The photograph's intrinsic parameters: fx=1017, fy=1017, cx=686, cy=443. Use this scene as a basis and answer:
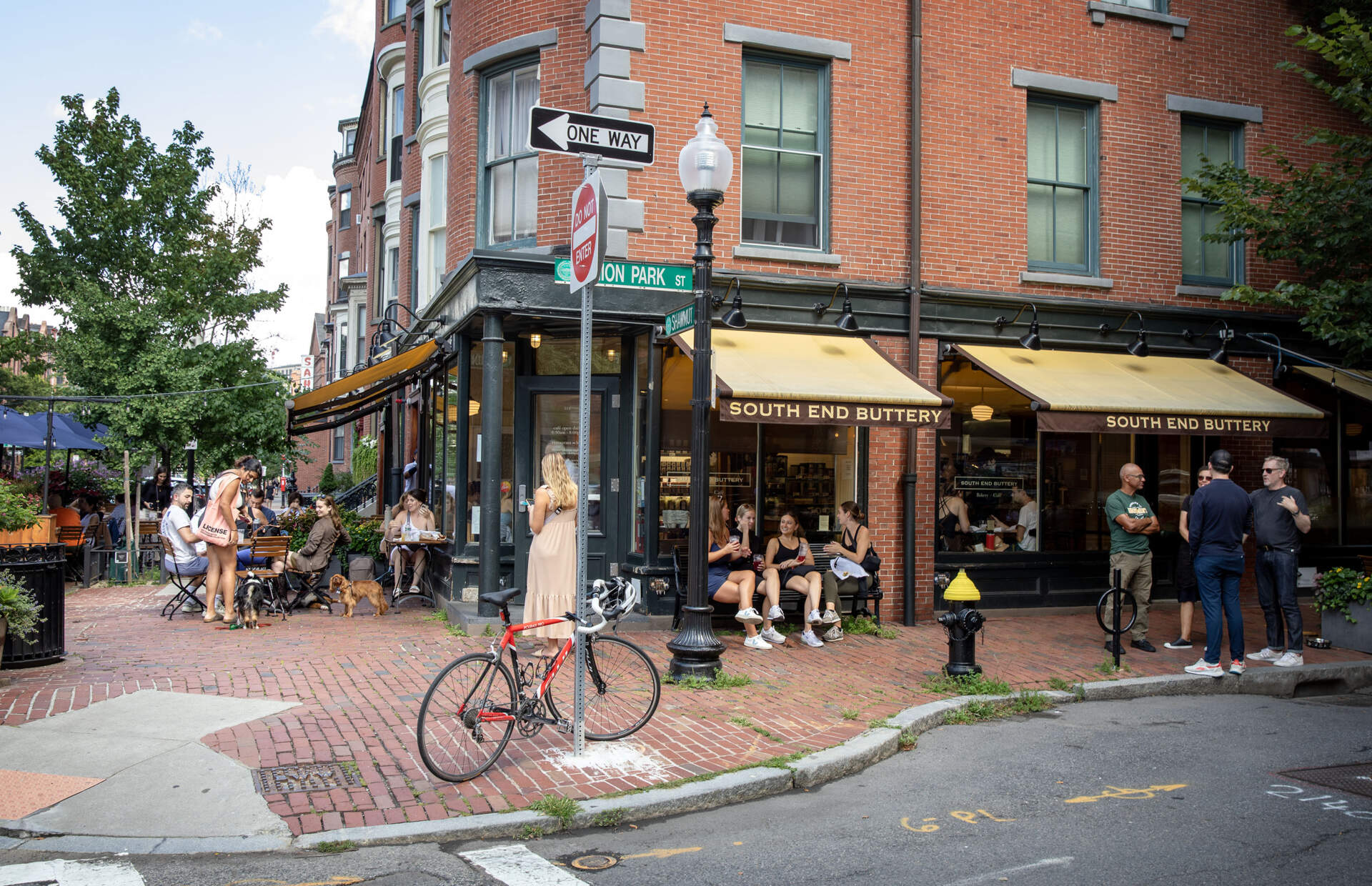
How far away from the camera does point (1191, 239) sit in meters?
13.6

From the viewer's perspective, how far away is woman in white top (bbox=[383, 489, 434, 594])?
13.1 metres

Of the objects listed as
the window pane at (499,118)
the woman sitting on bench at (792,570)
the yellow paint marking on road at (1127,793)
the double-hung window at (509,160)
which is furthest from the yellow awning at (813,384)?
the yellow paint marking on road at (1127,793)

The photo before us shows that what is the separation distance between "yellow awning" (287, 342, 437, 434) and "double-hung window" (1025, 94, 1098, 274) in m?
7.68

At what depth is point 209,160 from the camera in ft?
67.2

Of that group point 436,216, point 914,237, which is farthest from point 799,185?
point 436,216

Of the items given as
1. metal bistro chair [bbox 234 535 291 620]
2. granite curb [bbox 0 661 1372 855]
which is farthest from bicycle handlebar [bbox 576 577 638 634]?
metal bistro chair [bbox 234 535 291 620]

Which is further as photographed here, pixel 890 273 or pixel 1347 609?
pixel 890 273

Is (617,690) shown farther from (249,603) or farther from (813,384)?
(249,603)

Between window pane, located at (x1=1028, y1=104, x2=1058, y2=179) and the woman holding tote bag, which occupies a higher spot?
window pane, located at (x1=1028, y1=104, x2=1058, y2=179)

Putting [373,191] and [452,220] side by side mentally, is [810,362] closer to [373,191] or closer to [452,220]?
[452,220]

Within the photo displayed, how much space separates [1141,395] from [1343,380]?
3348mm

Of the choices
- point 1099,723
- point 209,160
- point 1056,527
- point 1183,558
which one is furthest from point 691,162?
point 209,160

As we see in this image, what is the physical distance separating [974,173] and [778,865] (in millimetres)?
9732

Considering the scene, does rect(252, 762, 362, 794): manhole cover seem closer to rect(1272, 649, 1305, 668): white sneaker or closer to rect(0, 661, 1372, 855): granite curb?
rect(0, 661, 1372, 855): granite curb
